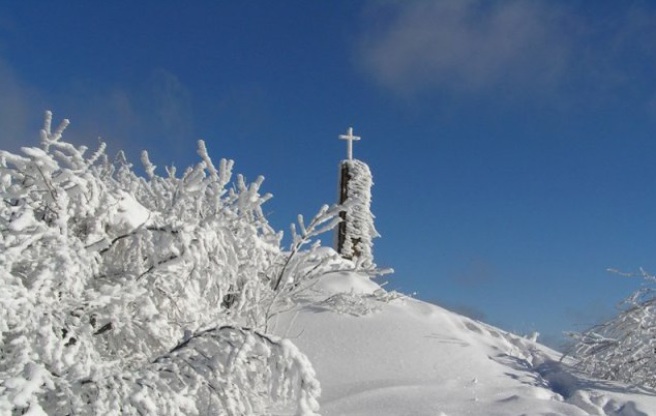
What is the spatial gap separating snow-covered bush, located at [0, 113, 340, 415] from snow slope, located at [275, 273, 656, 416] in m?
1.71

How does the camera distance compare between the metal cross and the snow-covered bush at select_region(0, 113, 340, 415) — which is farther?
the metal cross

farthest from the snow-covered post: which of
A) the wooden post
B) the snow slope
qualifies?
the snow slope

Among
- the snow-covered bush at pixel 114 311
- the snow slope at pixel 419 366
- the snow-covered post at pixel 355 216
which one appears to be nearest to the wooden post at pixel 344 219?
the snow-covered post at pixel 355 216

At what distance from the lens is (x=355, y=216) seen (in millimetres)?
12094

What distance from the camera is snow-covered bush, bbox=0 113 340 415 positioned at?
3.62 metres

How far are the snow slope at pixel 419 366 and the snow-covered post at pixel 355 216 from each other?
9.92ft

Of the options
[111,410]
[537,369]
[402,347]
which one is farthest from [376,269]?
[111,410]

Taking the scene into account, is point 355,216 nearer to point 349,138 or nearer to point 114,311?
point 349,138

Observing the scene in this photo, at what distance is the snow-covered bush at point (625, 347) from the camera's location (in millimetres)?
7625

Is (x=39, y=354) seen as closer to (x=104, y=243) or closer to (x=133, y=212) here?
(x=104, y=243)

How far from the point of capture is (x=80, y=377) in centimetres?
358

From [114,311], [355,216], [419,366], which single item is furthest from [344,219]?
[114,311]

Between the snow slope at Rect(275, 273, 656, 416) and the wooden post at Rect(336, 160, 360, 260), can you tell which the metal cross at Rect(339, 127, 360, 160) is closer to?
the wooden post at Rect(336, 160, 360, 260)

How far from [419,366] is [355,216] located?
5416 millimetres
